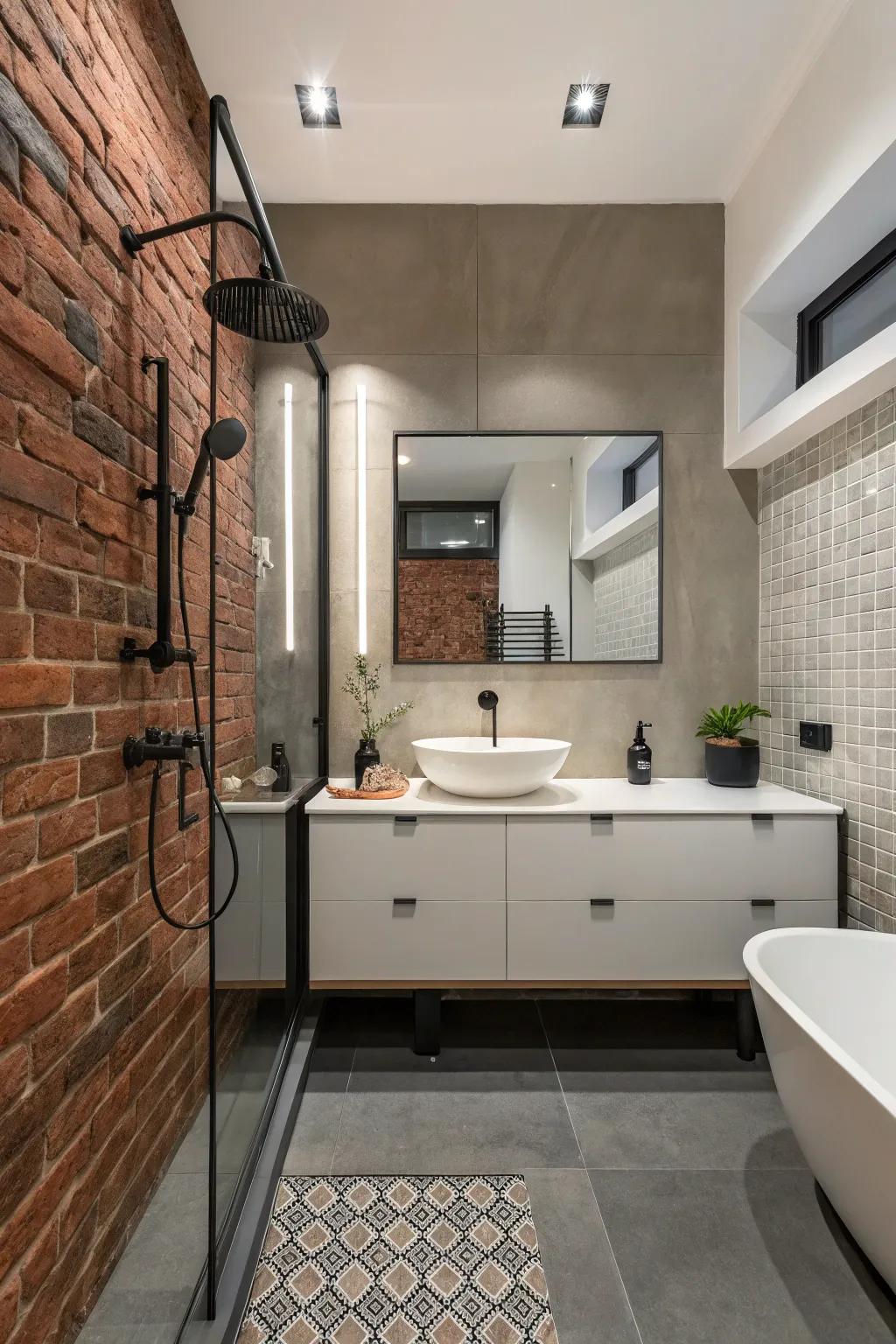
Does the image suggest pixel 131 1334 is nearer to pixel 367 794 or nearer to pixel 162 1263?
pixel 162 1263

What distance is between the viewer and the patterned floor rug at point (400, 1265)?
1.31 meters

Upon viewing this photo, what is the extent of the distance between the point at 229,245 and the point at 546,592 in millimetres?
1558

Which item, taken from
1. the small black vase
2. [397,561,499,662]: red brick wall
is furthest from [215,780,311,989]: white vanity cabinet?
[397,561,499,662]: red brick wall

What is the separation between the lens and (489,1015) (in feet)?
7.89

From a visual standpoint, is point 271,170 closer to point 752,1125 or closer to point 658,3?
point 658,3

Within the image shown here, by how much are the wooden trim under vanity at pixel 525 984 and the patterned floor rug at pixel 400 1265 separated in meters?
0.50

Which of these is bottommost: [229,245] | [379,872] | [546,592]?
[379,872]

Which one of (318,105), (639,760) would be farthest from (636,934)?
(318,105)

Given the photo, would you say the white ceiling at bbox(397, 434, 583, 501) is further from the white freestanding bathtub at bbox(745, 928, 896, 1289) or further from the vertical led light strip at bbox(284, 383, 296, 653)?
the white freestanding bathtub at bbox(745, 928, 896, 1289)

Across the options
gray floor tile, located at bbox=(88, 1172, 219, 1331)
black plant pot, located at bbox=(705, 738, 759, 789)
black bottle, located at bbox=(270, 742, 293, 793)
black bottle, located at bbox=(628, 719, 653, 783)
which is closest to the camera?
gray floor tile, located at bbox=(88, 1172, 219, 1331)

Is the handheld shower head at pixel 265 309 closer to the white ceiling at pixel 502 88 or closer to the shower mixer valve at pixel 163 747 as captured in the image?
the white ceiling at pixel 502 88

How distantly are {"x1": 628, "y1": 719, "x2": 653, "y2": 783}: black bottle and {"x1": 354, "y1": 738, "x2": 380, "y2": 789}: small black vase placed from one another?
0.94 metres

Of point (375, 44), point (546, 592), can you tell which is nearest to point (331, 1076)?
point (546, 592)

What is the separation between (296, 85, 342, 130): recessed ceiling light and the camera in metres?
2.04
